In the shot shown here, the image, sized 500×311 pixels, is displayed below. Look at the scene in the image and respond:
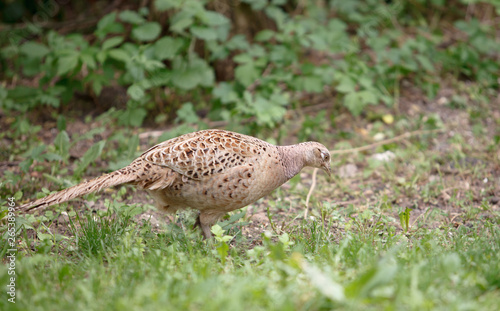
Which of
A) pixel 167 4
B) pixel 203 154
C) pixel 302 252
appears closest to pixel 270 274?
pixel 302 252

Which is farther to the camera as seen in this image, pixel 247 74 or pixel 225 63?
pixel 225 63

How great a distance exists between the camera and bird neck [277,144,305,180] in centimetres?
458

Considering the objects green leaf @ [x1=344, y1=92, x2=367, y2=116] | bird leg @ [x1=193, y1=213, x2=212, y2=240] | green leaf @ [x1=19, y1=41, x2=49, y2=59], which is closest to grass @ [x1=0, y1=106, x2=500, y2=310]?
bird leg @ [x1=193, y1=213, x2=212, y2=240]

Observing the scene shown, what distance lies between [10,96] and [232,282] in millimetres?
5235

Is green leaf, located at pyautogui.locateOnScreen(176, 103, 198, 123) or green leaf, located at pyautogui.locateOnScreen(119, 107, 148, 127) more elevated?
green leaf, located at pyautogui.locateOnScreen(176, 103, 198, 123)

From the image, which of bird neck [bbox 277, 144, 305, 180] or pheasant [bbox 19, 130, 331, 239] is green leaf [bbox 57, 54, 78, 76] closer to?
pheasant [bbox 19, 130, 331, 239]

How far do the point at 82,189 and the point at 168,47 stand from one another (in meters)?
3.04

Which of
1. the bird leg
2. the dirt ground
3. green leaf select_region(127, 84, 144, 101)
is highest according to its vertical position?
green leaf select_region(127, 84, 144, 101)

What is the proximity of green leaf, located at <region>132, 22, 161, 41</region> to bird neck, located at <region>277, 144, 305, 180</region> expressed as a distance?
2.73 m

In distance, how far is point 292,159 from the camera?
4625mm

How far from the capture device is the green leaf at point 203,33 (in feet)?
20.2

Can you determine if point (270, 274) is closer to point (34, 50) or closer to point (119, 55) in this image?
point (119, 55)

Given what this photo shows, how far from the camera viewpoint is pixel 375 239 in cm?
409

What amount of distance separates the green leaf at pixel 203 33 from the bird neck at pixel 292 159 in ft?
7.10
